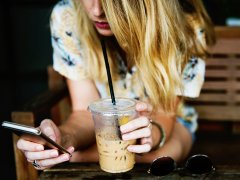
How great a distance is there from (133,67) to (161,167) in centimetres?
73

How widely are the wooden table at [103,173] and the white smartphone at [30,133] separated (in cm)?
12

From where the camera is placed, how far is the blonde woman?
1535 mm

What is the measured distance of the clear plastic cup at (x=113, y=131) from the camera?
4.30 feet

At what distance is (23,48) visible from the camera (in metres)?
4.31

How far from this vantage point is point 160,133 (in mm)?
1892

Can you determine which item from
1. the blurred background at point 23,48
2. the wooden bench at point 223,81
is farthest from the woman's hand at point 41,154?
the blurred background at point 23,48

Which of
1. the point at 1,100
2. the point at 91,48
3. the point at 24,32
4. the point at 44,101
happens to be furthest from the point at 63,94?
the point at 24,32

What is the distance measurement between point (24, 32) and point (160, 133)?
9.00 ft

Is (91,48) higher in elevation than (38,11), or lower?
lower

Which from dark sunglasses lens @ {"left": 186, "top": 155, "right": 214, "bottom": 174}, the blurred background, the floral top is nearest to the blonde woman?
the floral top

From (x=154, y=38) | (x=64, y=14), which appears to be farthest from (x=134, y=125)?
(x=64, y=14)

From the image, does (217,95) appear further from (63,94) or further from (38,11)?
(38,11)

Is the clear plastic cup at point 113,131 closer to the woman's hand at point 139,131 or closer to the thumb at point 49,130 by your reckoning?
the woman's hand at point 139,131

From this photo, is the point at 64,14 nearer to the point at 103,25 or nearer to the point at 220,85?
the point at 103,25
